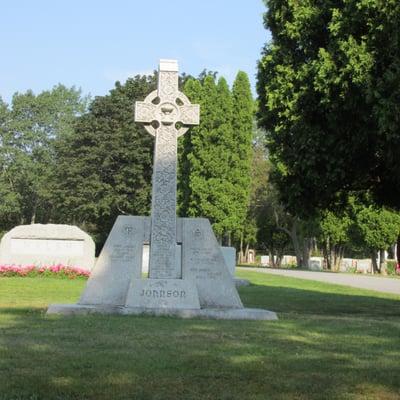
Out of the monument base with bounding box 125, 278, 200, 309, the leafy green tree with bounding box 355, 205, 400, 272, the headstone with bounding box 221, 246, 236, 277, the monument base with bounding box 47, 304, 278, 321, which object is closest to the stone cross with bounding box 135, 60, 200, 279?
the monument base with bounding box 125, 278, 200, 309

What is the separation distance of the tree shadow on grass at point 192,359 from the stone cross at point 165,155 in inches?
56.6

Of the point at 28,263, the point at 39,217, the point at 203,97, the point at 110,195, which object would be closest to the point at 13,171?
the point at 39,217

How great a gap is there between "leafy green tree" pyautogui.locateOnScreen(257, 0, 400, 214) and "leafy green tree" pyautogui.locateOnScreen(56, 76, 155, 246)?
3284 centimetres

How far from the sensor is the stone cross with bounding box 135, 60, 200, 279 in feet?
36.4

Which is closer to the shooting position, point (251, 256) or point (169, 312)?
point (169, 312)

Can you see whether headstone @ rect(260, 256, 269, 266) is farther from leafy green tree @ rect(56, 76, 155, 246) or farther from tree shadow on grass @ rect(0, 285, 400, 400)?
tree shadow on grass @ rect(0, 285, 400, 400)

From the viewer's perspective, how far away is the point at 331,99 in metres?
11.9

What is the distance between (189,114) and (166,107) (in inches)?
17.3

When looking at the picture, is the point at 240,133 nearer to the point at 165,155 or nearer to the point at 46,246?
the point at 46,246

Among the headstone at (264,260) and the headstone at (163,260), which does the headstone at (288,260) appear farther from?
the headstone at (163,260)

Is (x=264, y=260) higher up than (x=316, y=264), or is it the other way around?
(x=264, y=260)

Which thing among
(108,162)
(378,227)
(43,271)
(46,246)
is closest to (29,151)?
(108,162)

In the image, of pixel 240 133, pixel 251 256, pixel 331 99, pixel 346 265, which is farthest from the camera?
pixel 251 256

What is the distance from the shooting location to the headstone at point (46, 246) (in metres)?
27.8
